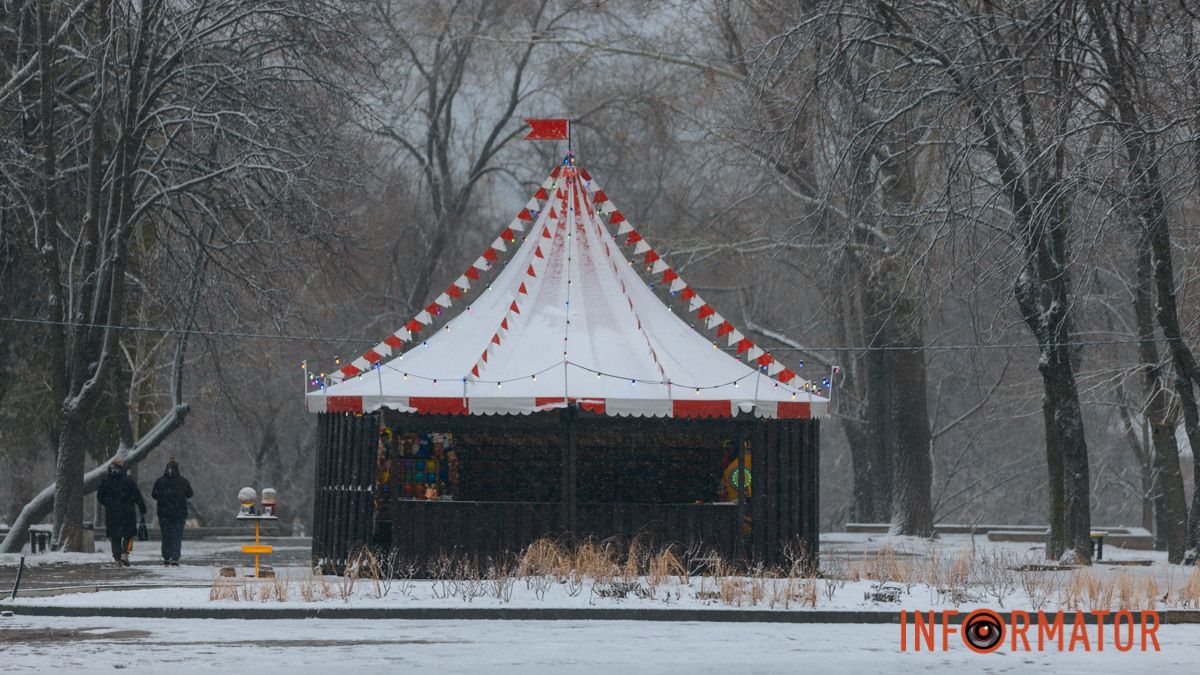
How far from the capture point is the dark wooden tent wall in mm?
24672

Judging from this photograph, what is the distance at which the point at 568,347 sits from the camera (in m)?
25.4

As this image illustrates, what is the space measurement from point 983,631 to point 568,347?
30.9 feet

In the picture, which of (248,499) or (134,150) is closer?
(248,499)

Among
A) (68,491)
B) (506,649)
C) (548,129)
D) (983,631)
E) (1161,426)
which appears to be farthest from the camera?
(1161,426)

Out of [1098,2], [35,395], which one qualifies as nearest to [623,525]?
[1098,2]

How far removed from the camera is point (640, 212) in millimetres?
56062

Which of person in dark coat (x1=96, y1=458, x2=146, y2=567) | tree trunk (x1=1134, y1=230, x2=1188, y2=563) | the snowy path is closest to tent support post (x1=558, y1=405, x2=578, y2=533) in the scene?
the snowy path

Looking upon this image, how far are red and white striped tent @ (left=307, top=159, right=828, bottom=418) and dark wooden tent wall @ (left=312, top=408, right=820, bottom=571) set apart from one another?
544mm

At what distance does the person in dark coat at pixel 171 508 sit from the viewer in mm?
28766

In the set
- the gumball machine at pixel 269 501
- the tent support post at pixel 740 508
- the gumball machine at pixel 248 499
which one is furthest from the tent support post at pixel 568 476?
the gumball machine at pixel 248 499

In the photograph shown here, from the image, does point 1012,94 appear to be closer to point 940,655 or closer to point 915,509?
point 940,655

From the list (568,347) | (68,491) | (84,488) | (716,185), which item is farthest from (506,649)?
(716,185)

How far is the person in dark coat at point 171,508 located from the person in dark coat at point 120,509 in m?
0.33

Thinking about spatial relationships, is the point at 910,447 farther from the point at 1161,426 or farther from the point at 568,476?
the point at 568,476
